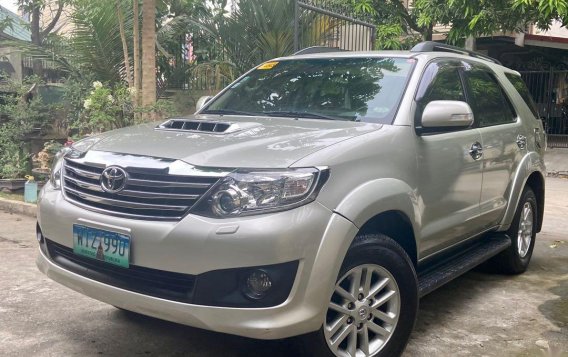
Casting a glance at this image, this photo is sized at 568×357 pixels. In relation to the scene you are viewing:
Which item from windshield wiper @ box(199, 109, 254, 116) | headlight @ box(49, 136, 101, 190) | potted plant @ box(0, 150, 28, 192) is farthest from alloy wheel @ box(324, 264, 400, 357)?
potted plant @ box(0, 150, 28, 192)

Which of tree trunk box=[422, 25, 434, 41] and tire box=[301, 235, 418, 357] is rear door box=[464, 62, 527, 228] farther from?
tree trunk box=[422, 25, 434, 41]

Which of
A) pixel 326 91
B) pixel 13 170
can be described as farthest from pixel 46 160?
pixel 326 91

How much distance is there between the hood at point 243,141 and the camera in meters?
2.68

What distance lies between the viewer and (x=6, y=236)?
6.09 meters

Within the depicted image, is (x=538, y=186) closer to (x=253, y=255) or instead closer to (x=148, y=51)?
(x=253, y=255)

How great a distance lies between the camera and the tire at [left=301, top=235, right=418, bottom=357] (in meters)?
2.77

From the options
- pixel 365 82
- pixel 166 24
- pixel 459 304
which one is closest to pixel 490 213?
pixel 459 304

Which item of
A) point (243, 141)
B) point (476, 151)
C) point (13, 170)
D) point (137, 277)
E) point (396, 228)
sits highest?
point (243, 141)

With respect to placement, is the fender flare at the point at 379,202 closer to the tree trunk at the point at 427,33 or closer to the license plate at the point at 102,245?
the license plate at the point at 102,245

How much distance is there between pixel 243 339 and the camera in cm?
345

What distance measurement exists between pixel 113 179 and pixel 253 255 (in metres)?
0.82

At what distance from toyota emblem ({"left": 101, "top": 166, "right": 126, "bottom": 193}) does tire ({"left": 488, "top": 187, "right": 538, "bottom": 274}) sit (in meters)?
3.26

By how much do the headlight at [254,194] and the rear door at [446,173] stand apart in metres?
1.04

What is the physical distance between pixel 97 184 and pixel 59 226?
1.09 ft
